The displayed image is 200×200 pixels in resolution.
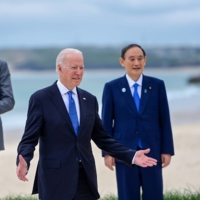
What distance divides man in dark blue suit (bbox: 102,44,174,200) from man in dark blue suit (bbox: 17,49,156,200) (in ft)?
4.59

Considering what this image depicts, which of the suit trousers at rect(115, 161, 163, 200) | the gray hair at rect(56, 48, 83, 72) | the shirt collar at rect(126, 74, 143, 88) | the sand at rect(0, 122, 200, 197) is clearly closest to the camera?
the gray hair at rect(56, 48, 83, 72)

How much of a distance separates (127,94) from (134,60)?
34 centimetres

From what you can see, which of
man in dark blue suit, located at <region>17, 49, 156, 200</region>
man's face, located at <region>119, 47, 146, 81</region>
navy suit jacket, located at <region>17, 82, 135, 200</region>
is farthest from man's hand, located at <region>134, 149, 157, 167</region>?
man's face, located at <region>119, 47, 146, 81</region>

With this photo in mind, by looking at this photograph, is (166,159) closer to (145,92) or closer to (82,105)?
(145,92)

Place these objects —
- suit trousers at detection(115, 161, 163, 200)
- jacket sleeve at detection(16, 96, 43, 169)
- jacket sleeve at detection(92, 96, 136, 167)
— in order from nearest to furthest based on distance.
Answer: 1. jacket sleeve at detection(16, 96, 43, 169)
2. jacket sleeve at detection(92, 96, 136, 167)
3. suit trousers at detection(115, 161, 163, 200)

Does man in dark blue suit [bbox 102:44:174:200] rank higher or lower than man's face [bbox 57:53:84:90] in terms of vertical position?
lower

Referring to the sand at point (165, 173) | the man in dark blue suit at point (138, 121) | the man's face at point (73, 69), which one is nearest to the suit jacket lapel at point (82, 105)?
the man's face at point (73, 69)

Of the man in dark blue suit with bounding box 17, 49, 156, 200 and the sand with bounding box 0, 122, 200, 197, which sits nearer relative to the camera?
the man in dark blue suit with bounding box 17, 49, 156, 200

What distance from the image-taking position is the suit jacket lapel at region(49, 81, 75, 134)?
5828mm

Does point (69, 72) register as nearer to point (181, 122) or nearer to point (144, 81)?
point (144, 81)

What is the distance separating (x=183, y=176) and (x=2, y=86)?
5.89m

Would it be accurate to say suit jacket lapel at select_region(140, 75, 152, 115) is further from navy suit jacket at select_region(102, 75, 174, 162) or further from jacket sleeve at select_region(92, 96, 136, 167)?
jacket sleeve at select_region(92, 96, 136, 167)

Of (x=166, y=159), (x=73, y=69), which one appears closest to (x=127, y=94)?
(x=166, y=159)

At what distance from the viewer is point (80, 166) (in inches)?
231
